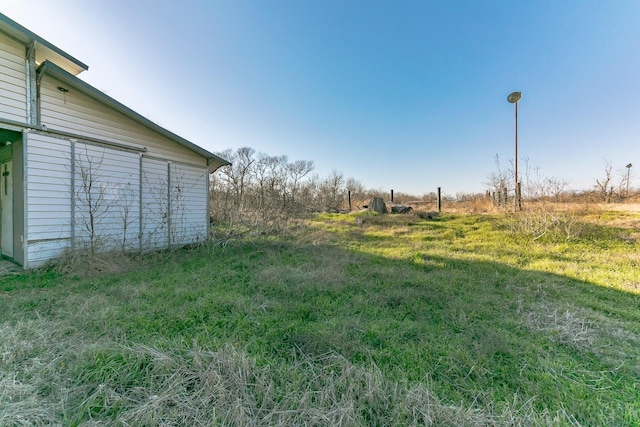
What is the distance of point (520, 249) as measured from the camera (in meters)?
5.88

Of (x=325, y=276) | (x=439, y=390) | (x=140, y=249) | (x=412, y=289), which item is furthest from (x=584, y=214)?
(x=140, y=249)

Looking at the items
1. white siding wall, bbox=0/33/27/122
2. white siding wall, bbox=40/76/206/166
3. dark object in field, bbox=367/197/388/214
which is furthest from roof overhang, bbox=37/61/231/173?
dark object in field, bbox=367/197/388/214

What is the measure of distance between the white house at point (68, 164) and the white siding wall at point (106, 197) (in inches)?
0.7

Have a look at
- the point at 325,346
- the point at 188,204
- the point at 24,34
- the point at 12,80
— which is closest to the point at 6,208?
the point at 12,80

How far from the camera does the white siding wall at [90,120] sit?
14.9ft

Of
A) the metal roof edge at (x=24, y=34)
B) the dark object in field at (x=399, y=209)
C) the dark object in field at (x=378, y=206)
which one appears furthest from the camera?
the dark object in field at (x=378, y=206)

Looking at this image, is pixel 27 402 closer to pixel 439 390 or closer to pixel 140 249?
pixel 439 390

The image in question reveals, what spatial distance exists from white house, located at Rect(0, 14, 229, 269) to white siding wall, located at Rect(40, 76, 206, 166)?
0.05 ft

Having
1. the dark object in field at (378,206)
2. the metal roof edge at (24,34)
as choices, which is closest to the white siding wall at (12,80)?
the metal roof edge at (24,34)

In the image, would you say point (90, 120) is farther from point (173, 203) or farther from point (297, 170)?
point (297, 170)

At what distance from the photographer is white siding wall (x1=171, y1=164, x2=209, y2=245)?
21.8 feet

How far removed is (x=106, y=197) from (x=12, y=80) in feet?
7.57

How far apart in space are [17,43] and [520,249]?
10.9 meters

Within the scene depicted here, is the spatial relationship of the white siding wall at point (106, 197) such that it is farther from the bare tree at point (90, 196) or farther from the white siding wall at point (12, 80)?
the white siding wall at point (12, 80)
